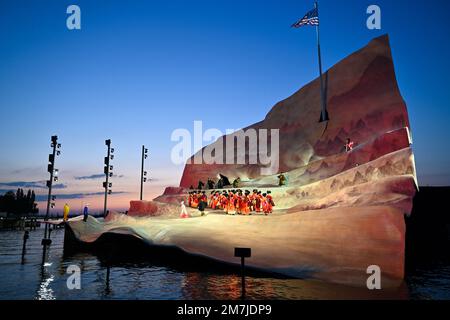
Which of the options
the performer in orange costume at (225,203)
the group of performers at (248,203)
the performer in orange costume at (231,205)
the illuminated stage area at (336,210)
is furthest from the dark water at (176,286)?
the performer in orange costume at (225,203)

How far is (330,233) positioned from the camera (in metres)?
12.6

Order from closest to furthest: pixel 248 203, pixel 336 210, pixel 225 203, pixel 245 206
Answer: pixel 336 210 < pixel 245 206 < pixel 248 203 < pixel 225 203

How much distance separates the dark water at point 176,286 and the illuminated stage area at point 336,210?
93 centimetres

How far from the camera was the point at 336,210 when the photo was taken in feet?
43.2

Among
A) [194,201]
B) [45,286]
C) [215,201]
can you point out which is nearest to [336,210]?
[45,286]

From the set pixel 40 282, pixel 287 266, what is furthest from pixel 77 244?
pixel 287 266

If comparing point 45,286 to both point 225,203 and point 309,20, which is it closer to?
point 225,203

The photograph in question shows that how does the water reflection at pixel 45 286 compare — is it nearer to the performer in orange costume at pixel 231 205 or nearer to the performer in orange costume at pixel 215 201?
the performer in orange costume at pixel 231 205

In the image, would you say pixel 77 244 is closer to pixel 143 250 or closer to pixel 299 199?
pixel 143 250

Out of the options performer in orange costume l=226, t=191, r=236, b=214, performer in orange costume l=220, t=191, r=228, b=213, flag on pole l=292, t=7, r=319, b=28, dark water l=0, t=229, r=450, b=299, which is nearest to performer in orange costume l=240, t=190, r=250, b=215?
performer in orange costume l=226, t=191, r=236, b=214

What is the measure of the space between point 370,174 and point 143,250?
13.1 meters

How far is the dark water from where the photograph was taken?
1007cm

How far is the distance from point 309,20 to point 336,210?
18.3 meters
